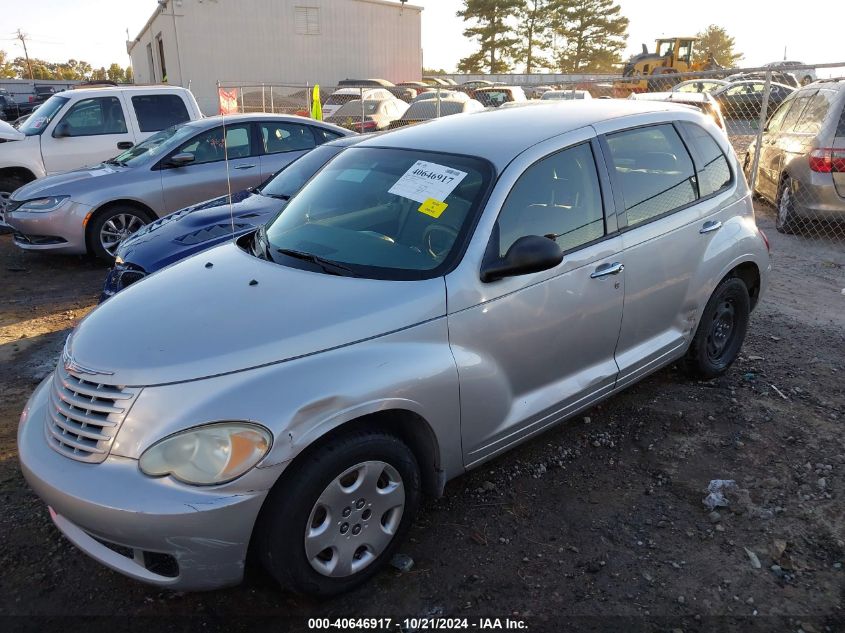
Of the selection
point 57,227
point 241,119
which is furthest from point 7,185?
point 241,119

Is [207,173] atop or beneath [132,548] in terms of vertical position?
atop

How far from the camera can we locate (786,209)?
838 centimetres

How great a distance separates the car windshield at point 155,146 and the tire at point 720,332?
6.22 m

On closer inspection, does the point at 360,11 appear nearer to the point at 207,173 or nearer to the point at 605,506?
the point at 207,173

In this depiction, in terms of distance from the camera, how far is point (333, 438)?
97.9 inches

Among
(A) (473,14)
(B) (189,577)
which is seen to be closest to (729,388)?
(B) (189,577)

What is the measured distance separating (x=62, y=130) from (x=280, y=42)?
2954 cm

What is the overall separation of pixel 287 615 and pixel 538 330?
64.8 inches

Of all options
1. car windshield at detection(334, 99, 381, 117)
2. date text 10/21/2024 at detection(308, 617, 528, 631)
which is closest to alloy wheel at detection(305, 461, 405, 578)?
date text 10/21/2024 at detection(308, 617, 528, 631)

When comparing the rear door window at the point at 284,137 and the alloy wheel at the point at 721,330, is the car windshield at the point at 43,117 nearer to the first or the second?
the rear door window at the point at 284,137

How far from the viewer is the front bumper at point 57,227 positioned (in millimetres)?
7406

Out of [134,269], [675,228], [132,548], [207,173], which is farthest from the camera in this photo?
[207,173]

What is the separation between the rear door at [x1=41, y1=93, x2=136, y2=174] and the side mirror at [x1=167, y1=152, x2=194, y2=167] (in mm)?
2327

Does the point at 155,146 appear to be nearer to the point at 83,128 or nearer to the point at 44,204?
the point at 44,204
